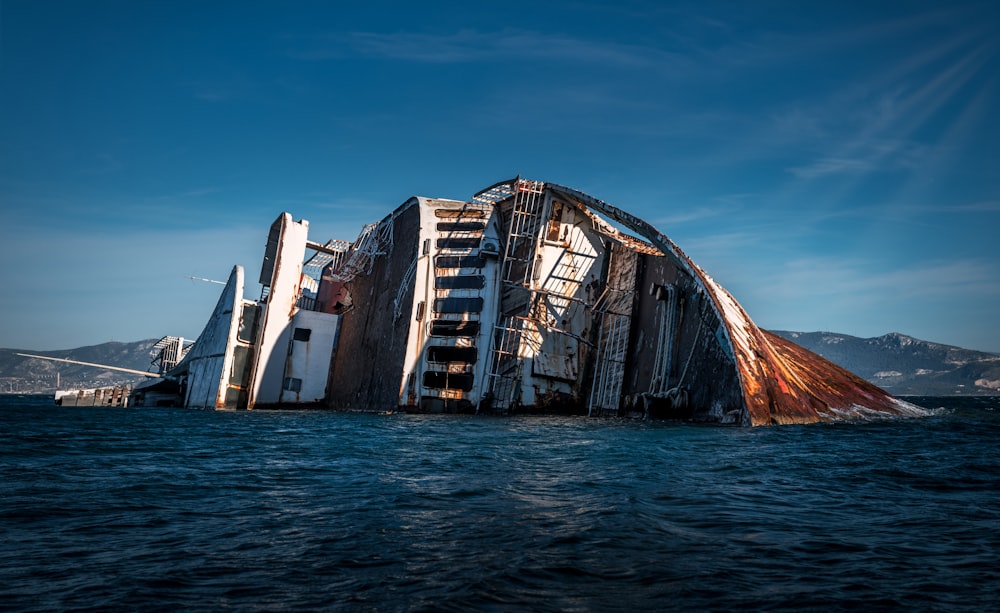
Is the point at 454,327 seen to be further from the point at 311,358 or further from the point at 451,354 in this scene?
the point at 311,358

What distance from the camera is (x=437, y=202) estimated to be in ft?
98.6

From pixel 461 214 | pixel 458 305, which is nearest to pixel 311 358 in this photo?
pixel 458 305

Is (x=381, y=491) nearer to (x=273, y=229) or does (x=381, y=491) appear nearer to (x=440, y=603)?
(x=440, y=603)

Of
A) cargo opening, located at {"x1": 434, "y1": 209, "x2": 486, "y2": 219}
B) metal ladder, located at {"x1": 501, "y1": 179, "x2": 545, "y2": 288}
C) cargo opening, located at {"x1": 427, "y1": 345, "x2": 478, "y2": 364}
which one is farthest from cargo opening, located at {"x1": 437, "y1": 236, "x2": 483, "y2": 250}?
cargo opening, located at {"x1": 427, "y1": 345, "x2": 478, "y2": 364}

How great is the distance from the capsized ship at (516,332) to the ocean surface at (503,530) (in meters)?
9.62

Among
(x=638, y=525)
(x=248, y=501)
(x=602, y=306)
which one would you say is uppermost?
(x=602, y=306)

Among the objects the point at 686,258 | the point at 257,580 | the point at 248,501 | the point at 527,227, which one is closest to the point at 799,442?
the point at 686,258

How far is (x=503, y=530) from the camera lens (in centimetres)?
609

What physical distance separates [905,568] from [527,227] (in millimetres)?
23520

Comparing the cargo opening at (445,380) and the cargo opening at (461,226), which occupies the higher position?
the cargo opening at (461,226)

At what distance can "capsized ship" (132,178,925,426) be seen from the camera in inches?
852

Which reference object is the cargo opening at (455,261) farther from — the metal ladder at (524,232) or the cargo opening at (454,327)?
the cargo opening at (454,327)

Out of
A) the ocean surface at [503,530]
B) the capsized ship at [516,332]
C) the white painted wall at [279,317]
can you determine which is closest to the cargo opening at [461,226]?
the capsized ship at [516,332]

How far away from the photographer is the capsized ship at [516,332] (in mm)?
21641
